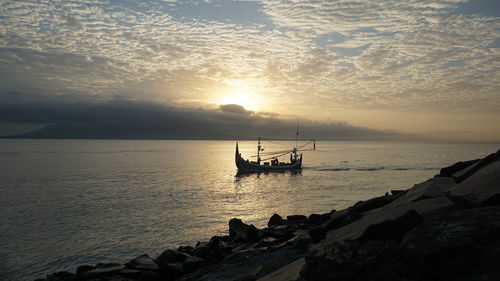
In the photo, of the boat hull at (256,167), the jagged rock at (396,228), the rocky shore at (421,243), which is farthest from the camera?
the boat hull at (256,167)

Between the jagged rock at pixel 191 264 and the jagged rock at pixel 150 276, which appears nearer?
the jagged rock at pixel 150 276

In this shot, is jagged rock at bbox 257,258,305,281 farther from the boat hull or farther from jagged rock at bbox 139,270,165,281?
the boat hull

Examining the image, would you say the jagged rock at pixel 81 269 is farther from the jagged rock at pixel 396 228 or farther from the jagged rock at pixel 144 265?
the jagged rock at pixel 396 228

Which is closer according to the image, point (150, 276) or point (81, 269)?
point (150, 276)

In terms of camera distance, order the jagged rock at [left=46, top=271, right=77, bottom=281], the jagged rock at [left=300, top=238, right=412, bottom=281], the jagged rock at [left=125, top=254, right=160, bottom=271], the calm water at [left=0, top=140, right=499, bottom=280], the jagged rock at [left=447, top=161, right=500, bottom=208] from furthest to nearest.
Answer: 1. the calm water at [left=0, top=140, right=499, bottom=280]
2. the jagged rock at [left=46, top=271, right=77, bottom=281]
3. the jagged rock at [left=125, top=254, right=160, bottom=271]
4. the jagged rock at [left=447, top=161, right=500, bottom=208]
5. the jagged rock at [left=300, top=238, right=412, bottom=281]

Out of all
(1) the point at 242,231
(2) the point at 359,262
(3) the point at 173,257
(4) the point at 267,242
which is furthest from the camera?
(1) the point at 242,231

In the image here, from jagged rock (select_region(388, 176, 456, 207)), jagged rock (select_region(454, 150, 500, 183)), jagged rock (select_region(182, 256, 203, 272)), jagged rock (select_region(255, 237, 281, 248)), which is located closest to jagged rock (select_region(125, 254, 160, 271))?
jagged rock (select_region(182, 256, 203, 272))

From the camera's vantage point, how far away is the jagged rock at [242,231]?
1517cm

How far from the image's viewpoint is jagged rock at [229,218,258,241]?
15166mm

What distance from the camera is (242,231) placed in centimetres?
1630

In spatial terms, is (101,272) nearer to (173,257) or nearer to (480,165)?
(173,257)

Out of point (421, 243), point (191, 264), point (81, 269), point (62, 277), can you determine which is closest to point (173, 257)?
point (191, 264)

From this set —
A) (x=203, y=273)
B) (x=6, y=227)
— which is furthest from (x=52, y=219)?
(x=203, y=273)

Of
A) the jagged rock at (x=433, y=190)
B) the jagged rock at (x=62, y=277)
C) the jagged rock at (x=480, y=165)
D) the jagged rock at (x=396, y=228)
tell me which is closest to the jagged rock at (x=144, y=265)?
the jagged rock at (x=62, y=277)
